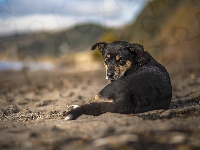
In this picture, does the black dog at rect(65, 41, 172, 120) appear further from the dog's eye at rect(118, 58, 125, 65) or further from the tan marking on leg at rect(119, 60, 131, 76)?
the dog's eye at rect(118, 58, 125, 65)

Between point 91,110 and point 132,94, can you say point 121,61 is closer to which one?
point 132,94

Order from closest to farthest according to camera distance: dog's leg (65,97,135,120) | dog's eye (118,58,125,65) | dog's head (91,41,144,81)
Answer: dog's leg (65,97,135,120) → dog's head (91,41,144,81) → dog's eye (118,58,125,65)

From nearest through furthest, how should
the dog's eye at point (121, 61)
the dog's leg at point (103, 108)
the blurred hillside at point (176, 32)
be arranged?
the dog's leg at point (103, 108) → the dog's eye at point (121, 61) → the blurred hillside at point (176, 32)

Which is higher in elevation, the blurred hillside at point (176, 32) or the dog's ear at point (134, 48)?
the blurred hillside at point (176, 32)

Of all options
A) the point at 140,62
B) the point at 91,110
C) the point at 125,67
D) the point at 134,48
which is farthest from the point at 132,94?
the point at 134,48

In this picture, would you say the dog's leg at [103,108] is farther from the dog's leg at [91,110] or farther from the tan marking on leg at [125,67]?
the tan marking on leg at [125,67]

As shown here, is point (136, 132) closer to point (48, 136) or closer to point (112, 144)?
point (112, 144)

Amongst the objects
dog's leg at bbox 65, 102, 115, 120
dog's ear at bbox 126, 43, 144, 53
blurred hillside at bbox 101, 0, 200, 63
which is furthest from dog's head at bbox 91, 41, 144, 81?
blurred hillside at bbox 101, 0, 200, 63

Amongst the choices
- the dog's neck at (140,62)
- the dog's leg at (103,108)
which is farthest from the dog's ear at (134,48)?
the dog's leg at (103,108)

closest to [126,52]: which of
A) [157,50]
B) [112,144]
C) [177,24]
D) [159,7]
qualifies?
[112,144]

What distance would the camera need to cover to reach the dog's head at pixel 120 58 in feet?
25.3

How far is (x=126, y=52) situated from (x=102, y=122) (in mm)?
2803

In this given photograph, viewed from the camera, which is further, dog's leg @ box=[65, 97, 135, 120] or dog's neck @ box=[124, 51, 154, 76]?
dog's neck @ box=[124, 51, 154, 76]

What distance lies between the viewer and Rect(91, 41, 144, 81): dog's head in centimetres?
772
